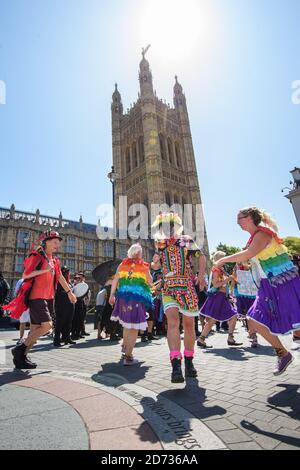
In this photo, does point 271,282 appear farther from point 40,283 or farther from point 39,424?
point 40,283

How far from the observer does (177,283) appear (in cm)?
346

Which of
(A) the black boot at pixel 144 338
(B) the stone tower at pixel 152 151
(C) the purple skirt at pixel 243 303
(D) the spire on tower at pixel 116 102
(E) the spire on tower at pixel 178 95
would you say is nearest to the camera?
(C) the purple skirt at pixel 243 303

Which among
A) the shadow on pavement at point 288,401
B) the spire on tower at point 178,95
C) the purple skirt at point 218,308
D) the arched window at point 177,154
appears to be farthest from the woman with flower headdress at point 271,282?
the spire on tower at point 178,95

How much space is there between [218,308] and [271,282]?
127 inches

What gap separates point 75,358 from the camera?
4.82m

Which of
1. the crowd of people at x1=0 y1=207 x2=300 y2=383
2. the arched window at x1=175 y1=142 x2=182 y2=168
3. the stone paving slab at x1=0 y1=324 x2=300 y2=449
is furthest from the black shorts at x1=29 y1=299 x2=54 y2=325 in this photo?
the arched window at x1=175 y1=142 x2=182 y2=168

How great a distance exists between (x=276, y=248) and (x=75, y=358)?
381 centimetres

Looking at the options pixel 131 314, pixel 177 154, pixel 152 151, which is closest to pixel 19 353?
pixel 131 314

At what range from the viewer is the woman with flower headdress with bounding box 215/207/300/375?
9.16 feet

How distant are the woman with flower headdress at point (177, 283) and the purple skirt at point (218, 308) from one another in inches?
103

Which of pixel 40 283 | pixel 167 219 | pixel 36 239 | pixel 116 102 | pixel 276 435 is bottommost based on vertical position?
pixel 276 435

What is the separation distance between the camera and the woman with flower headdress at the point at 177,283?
3.29 m

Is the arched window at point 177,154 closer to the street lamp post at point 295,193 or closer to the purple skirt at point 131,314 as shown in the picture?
the street lamp post at point 295,193
